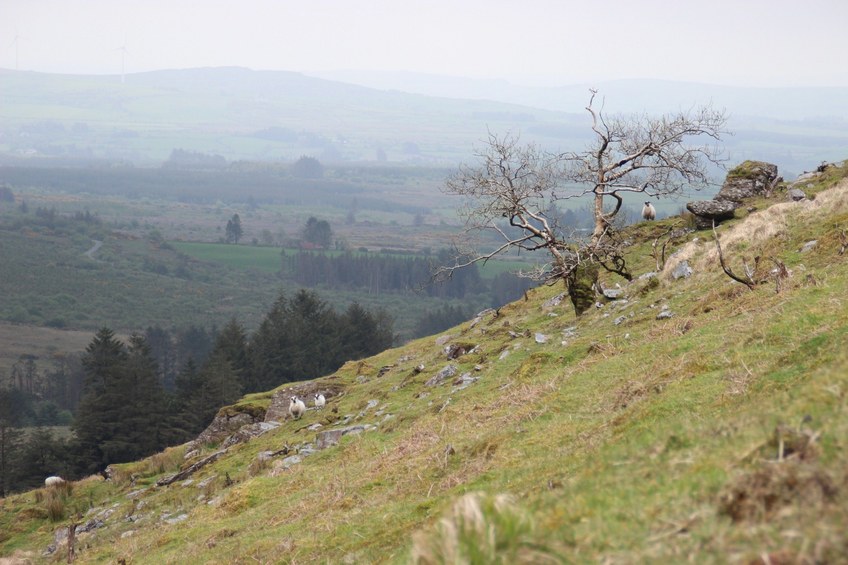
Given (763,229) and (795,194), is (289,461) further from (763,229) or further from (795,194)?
(795,194)

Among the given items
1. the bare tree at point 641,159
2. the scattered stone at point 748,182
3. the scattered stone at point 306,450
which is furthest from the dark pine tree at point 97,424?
the bare tree at point 641,159

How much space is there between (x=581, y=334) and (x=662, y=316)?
357 cm

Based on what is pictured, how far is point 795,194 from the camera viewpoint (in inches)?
1559

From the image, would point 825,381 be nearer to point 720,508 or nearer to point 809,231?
point 720,508

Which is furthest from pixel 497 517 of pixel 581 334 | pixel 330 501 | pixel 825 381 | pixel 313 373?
pixel 313 373

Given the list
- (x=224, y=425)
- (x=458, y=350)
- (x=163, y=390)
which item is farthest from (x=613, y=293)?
(x=163, y=390)

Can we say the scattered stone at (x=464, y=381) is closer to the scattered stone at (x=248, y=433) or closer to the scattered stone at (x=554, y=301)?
the scattered stone at (x=554, y=301)

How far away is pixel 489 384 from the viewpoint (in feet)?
82.6

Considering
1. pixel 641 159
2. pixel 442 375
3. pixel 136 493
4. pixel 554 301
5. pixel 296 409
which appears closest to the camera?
pixel 442 375

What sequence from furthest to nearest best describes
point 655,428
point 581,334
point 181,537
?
point 581,334 → point 181,537 → point 655,428

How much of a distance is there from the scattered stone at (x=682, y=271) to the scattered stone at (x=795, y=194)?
40.4 ft

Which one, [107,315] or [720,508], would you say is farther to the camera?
[107,315]

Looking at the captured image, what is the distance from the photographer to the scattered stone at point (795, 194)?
38.9m

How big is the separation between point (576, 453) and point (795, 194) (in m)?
31.5
